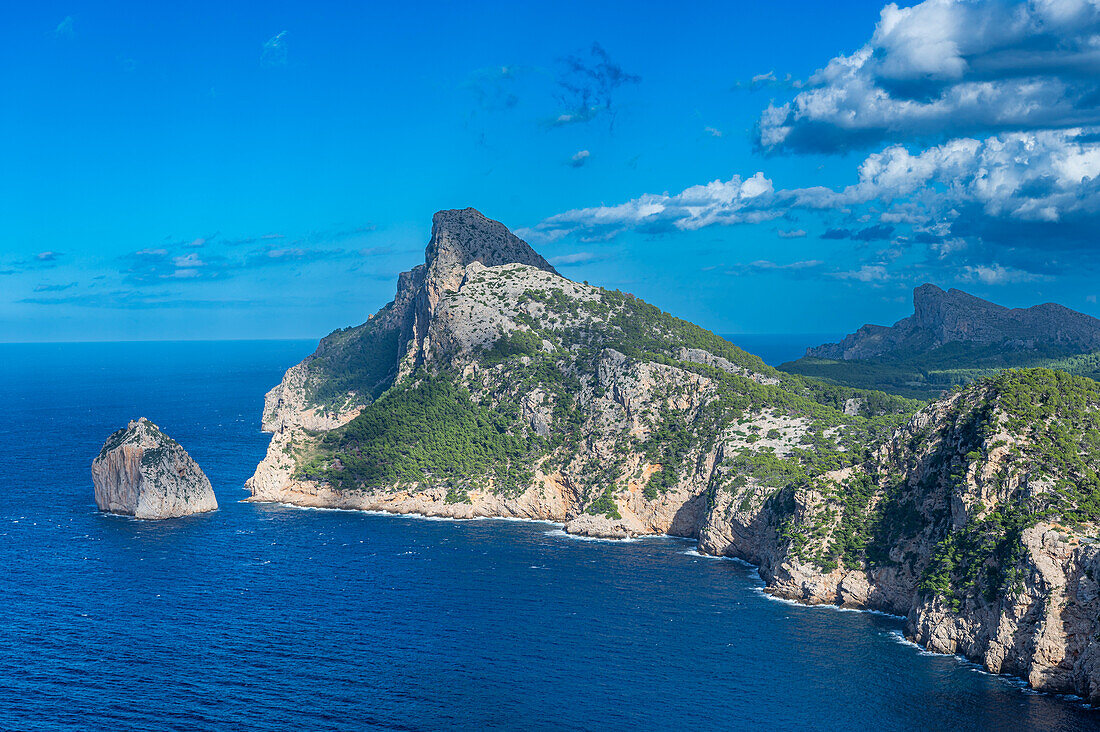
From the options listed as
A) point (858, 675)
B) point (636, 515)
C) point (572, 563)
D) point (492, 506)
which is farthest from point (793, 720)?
point (492, 506)

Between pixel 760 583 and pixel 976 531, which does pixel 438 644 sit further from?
pixel 976 531

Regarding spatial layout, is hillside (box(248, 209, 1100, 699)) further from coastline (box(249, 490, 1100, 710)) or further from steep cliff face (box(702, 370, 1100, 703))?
coastline (box(249, 490, 1100, 710))

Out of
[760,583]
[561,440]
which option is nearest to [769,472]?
[760,583]

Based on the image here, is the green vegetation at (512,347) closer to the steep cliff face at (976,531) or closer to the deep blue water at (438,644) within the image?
the deep blue water at (438,644)

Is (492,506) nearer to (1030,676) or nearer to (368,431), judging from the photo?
(368,431)

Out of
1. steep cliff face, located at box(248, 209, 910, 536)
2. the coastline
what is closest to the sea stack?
the coastline

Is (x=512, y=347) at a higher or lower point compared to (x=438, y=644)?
higher

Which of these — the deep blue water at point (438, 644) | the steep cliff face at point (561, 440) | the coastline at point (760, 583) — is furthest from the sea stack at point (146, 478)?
the steep cliff face at point (561, 440)
